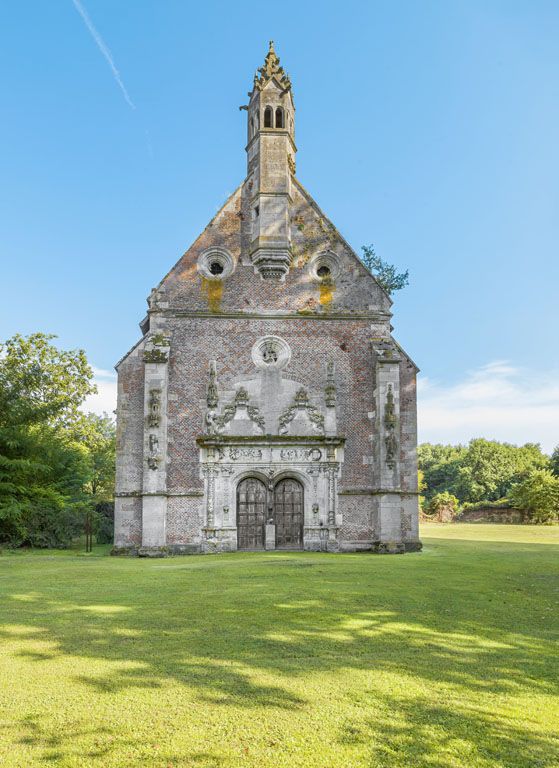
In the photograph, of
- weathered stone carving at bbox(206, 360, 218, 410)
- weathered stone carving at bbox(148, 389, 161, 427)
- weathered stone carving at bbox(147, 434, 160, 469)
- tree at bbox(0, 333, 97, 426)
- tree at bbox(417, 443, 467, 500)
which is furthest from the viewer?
tree at bbox(417, 443, 467, 500)

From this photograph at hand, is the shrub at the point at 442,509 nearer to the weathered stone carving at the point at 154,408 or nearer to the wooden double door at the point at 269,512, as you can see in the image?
the wooden double door at the point at 269,512

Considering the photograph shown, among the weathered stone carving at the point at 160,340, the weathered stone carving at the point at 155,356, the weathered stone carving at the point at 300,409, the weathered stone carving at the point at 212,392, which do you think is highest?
the weathered stone carving at the point at 160,340

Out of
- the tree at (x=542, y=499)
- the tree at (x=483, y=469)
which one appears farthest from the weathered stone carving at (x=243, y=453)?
the tree at (x=483, y=469)

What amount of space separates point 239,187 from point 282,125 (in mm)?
3095

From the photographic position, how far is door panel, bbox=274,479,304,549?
2516cm

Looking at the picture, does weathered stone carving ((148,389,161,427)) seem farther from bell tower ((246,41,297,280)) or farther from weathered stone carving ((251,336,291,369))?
bell tower ((246,41,297,280))

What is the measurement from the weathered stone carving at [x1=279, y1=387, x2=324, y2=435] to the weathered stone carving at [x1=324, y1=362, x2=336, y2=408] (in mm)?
588

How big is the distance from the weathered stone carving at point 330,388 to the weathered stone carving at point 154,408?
629cm

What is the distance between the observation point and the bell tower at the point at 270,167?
26453 millimetres

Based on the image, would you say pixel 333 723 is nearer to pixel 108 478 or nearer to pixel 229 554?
pixel 229 554

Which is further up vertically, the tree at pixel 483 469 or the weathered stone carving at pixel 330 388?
the weathered stone carving at pixel 330 388

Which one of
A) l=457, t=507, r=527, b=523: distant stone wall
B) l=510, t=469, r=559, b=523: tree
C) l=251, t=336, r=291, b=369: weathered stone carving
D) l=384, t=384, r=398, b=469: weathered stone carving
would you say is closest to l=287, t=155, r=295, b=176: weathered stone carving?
l=251, t=336, r=291, b=369: weathered stone carving

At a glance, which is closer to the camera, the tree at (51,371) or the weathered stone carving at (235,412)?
the weathered stone carving at (235,412)

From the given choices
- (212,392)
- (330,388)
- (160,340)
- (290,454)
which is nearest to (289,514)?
(290,454)
